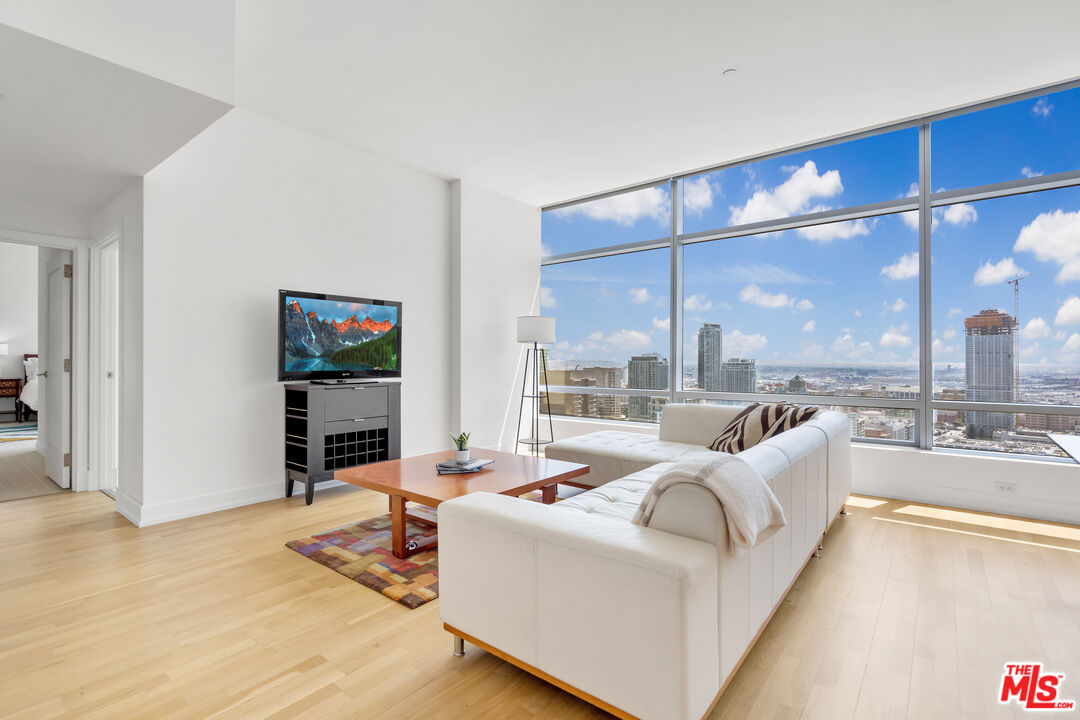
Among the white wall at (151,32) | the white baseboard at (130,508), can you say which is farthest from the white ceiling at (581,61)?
the white baseboard at (130,508)

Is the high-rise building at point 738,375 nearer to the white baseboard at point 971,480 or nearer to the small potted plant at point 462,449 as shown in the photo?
the white baseboard at point 971,480

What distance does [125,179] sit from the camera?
3.37 metres

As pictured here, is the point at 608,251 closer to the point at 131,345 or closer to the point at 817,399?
the point at 817,399

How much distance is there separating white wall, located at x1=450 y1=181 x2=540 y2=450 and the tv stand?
1.05 m

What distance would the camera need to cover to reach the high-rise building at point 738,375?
15.6ft

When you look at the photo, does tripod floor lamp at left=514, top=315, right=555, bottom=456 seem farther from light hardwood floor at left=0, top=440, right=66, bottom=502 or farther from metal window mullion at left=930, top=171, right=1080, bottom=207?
light hardwood floor at left=0, top=440, right=66, bottom=502

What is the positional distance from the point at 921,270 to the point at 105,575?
5474mm

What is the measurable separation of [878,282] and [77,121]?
5.18 m

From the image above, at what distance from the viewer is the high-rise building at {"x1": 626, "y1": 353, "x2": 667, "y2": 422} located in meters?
5.36

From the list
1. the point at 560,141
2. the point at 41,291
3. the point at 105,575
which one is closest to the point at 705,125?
the point at 560,141

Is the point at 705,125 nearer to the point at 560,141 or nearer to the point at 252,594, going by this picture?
the point at 560,141

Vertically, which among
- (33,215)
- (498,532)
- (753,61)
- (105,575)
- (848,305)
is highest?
(753,61)

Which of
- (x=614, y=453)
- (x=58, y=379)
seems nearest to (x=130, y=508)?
(x=58, y=379)

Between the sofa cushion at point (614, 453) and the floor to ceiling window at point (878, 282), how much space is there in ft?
4.58
